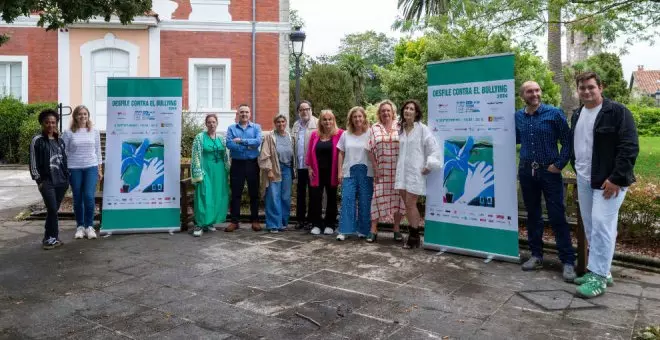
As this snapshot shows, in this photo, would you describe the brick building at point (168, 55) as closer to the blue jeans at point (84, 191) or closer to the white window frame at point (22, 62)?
the white window frame at point (22, 62)

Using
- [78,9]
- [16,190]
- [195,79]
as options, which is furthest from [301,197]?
[195,79]

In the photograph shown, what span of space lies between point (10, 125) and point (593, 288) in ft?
55.1

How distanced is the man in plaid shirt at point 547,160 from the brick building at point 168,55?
12.3 metres

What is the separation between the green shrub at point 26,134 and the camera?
51.9ft

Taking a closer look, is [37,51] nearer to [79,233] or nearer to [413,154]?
[79,233]

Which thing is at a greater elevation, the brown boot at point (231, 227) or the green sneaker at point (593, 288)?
the brown boot at point (231, 227)

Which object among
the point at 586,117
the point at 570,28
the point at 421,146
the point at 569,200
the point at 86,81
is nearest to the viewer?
the point at 586,117

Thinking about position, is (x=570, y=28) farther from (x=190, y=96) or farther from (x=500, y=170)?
(x=190, y=96)

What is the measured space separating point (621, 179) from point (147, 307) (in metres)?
4.02

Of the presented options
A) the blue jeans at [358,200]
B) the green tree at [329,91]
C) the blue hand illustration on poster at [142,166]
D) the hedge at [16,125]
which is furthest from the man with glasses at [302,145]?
the green tree at [329,91]

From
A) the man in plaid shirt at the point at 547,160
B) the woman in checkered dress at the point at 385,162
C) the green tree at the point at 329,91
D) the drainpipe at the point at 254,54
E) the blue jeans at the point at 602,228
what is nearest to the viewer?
the blue jeans at the point at 602,228

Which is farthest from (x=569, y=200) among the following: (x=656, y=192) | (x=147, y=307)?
(x=147, y=307)

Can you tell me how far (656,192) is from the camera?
259 inches

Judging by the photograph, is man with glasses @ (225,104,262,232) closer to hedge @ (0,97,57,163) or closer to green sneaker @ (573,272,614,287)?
green sneaker @ (573,272,614,287)
